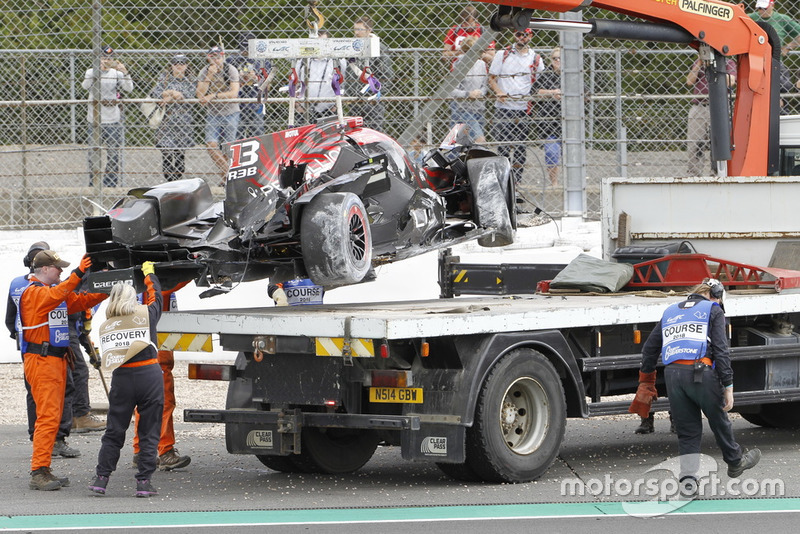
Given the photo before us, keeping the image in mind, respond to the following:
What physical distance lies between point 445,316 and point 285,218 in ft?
4.84

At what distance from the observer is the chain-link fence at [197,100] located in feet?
47.1

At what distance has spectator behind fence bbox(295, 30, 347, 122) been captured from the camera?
1433cm

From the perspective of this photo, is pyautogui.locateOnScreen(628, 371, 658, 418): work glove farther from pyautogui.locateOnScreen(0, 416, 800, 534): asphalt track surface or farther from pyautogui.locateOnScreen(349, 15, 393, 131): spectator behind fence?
pyautogui.locateOnScreen(349, 15, 393, 131): spectator behind fence

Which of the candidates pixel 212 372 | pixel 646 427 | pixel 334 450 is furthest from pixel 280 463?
pixel 646 427

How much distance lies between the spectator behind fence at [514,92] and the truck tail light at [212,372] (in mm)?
5896

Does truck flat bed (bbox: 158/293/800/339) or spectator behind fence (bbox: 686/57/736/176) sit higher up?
spectator behind fence (bbox: 686/57/736/176)

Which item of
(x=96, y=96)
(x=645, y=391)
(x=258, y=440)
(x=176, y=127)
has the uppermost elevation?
(x=96, y=96)

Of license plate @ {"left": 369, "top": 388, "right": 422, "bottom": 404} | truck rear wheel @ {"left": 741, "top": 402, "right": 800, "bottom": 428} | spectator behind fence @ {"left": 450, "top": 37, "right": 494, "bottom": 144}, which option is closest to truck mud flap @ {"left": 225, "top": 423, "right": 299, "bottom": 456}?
license plate @ {"left": 369, "top": 388, "right": 422, "bottom": 404}

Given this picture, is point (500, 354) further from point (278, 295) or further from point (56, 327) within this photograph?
point (278, 295)

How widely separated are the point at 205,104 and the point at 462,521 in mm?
7862

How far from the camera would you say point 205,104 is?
46.9 ft

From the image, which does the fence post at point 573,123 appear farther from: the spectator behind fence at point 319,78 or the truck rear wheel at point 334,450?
the truck rear wheel at point 334,450

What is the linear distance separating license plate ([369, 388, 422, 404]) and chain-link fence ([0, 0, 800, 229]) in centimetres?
612

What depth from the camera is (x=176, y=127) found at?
14.3m
